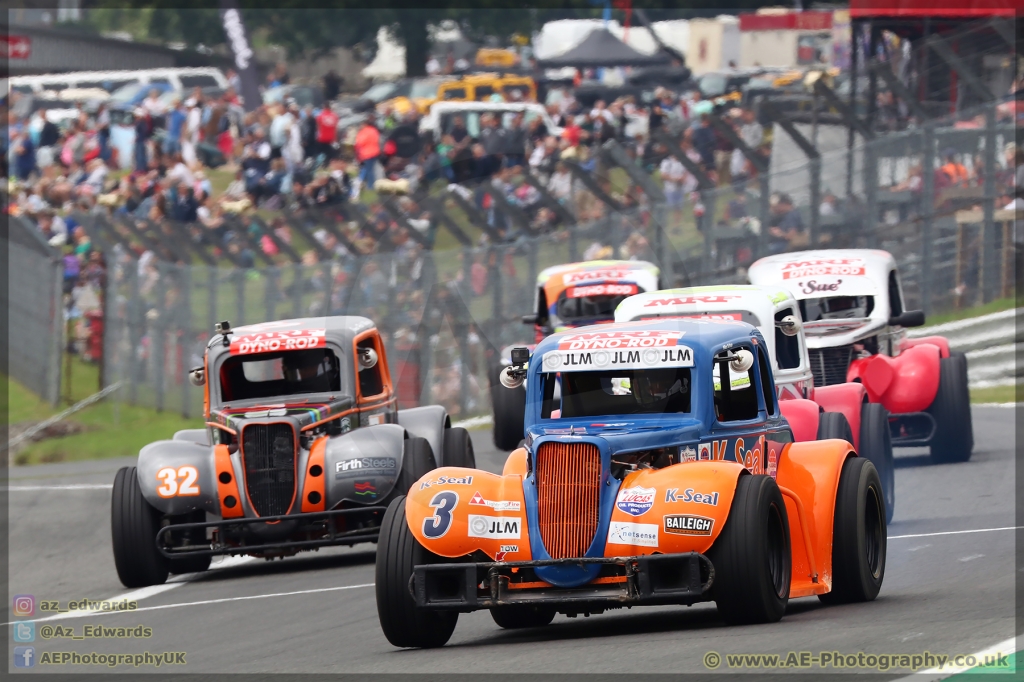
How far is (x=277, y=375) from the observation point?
13664mm

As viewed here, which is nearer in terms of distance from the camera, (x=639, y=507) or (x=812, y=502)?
(x=639, y=507)

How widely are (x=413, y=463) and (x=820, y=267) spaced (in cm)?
485

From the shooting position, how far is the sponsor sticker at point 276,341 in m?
13.5

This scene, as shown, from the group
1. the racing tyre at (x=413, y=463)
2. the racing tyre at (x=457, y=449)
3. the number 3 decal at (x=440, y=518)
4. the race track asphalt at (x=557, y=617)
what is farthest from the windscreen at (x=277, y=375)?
the number 3 decal at (x=440, y=518)

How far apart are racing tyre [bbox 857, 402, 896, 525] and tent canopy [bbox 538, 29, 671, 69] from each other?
26.0m

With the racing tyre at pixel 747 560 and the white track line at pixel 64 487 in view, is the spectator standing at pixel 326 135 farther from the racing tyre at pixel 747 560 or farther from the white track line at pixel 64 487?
the racing tyre at pixel 747 560

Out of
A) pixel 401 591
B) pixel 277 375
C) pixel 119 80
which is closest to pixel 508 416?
pixel 277 375

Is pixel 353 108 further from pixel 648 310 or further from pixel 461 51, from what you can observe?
pixel 648 310

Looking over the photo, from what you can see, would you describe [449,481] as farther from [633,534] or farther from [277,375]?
[277,375]

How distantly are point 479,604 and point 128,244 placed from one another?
17451 millimetres

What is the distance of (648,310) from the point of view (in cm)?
1269

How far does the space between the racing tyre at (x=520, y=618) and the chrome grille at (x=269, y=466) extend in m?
3.82

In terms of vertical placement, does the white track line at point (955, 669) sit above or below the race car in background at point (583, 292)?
below

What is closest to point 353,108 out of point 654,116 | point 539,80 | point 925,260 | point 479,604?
point 539,80
